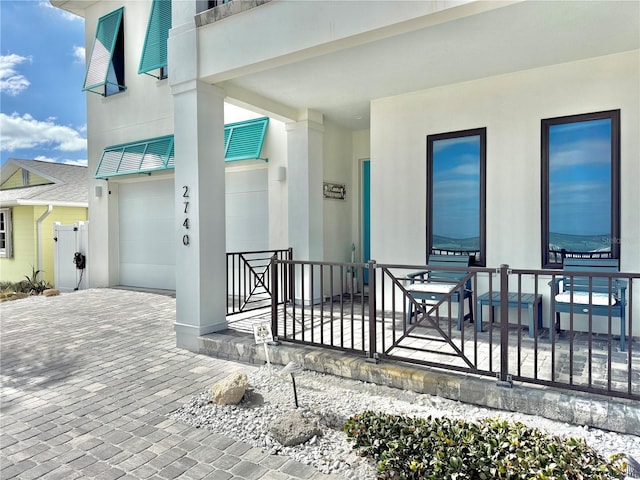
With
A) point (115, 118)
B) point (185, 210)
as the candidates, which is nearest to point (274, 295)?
point (185, 210)

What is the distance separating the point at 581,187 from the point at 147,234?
7921 mm

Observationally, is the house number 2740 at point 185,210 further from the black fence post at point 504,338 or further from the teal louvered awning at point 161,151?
the black fence post at point 504,338

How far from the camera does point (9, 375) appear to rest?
414 cm

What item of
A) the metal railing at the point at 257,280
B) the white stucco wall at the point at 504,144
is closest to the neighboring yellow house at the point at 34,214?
the metal railing at the point at 257,280

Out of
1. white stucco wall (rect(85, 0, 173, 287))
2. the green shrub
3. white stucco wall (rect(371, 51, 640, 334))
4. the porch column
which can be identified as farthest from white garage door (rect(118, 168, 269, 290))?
the green shrub

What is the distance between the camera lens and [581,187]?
4.50 m

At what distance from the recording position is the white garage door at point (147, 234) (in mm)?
8891

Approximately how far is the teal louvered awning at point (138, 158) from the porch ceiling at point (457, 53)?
3.35 metres

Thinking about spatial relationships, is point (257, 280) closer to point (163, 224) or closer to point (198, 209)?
point (198, 209)

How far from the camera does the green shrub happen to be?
6.46 feet

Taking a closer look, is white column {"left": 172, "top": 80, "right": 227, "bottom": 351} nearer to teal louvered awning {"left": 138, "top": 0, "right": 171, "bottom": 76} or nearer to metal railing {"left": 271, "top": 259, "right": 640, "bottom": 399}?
metal railing {"left": 271, "top": 259, "right": 640, "bottom": 399}

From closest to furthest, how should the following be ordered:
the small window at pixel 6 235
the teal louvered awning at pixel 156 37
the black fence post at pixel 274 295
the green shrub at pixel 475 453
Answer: the green shrub at pixel 475 453 → the black fence post at pixel 274 295 → the teal louvered awning at pixel 156 37 → the small window at pixel 6 235

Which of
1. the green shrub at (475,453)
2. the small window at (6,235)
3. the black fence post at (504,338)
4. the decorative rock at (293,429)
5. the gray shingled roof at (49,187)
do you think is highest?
the gray shingled roof at (49,187)

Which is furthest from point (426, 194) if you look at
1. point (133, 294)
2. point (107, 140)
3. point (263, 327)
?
point (107, 140)
